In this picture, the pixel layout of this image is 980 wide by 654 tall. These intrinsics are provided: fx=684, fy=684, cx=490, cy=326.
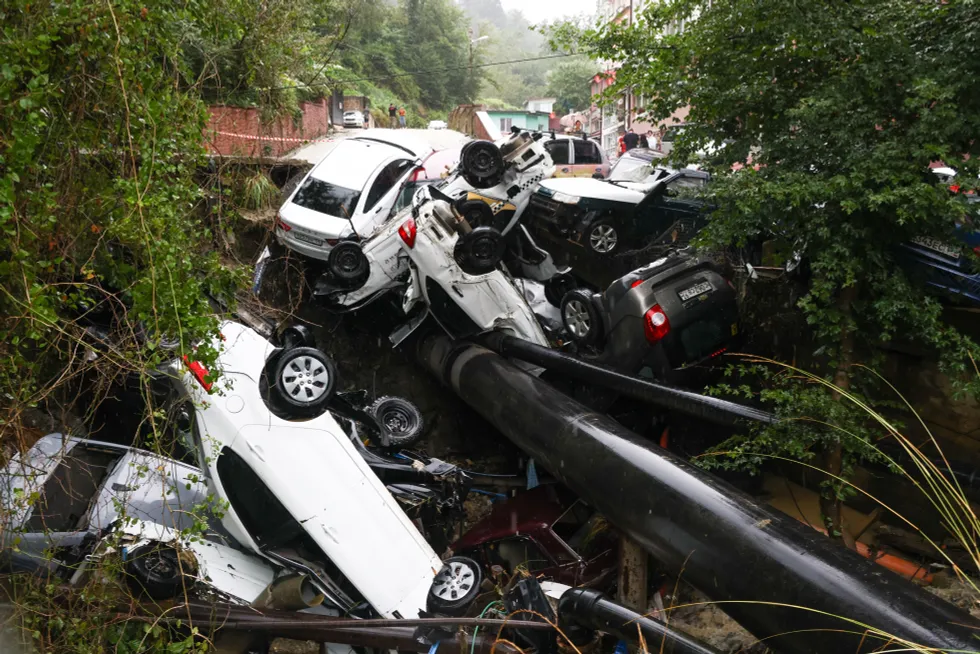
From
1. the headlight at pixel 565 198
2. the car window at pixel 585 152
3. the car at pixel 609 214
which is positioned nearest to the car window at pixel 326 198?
the car at pixel 609 214

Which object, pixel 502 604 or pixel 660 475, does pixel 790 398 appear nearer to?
pixel 660 475

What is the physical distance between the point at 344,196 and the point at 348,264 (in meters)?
2.65

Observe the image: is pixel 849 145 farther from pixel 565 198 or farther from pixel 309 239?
pixel 309 239

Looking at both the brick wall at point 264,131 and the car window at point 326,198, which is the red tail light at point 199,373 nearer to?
the brick wall at point 264,131

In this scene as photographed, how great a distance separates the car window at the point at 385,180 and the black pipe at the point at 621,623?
8.15m

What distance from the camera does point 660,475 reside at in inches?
165

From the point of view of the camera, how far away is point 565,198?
352 inches

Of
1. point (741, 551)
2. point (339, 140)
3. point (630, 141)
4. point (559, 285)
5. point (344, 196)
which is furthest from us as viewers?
point (630, 141)

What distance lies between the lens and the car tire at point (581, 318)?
270 inches

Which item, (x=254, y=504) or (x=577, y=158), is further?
(x=577, y=158)

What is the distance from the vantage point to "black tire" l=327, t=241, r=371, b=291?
8266mm

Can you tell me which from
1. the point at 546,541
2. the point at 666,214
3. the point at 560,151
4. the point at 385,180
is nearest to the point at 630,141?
the point at 560,151

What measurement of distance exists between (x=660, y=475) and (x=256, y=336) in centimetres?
351

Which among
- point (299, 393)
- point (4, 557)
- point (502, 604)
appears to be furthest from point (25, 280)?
point (502, 604)
